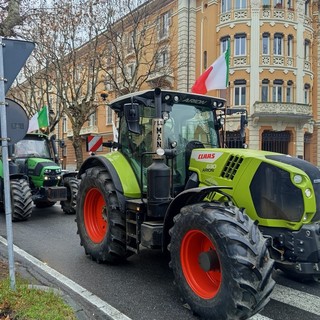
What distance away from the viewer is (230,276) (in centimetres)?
340

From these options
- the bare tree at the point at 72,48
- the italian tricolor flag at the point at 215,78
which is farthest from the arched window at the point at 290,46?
the italian tricolor flag at the point at 215,78

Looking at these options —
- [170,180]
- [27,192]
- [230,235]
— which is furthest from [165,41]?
[230,235]

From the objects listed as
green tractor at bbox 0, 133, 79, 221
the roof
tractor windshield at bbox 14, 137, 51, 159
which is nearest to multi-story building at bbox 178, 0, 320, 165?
tractor windshield at bbox 14, 137, 51, 159

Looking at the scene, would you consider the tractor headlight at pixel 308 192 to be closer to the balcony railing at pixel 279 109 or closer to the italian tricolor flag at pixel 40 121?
the italian tricolor flag at pixel 40 121

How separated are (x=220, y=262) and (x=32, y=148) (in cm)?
893

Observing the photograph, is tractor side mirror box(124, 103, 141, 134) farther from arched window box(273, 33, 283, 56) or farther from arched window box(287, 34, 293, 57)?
arched window box(287, 34, 293, 57)

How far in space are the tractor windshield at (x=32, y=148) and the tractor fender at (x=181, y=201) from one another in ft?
25.2

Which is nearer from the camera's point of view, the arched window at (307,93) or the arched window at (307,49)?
the arched window at (307,49)

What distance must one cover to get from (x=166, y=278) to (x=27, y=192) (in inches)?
219

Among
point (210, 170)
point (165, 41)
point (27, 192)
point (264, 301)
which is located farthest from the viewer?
point (165, 41)

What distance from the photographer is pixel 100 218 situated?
631cm

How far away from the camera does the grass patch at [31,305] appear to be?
347cm

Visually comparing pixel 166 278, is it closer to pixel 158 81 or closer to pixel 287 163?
pixel 287 163

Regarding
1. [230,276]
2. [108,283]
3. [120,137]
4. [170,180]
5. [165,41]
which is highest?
[165,41]
